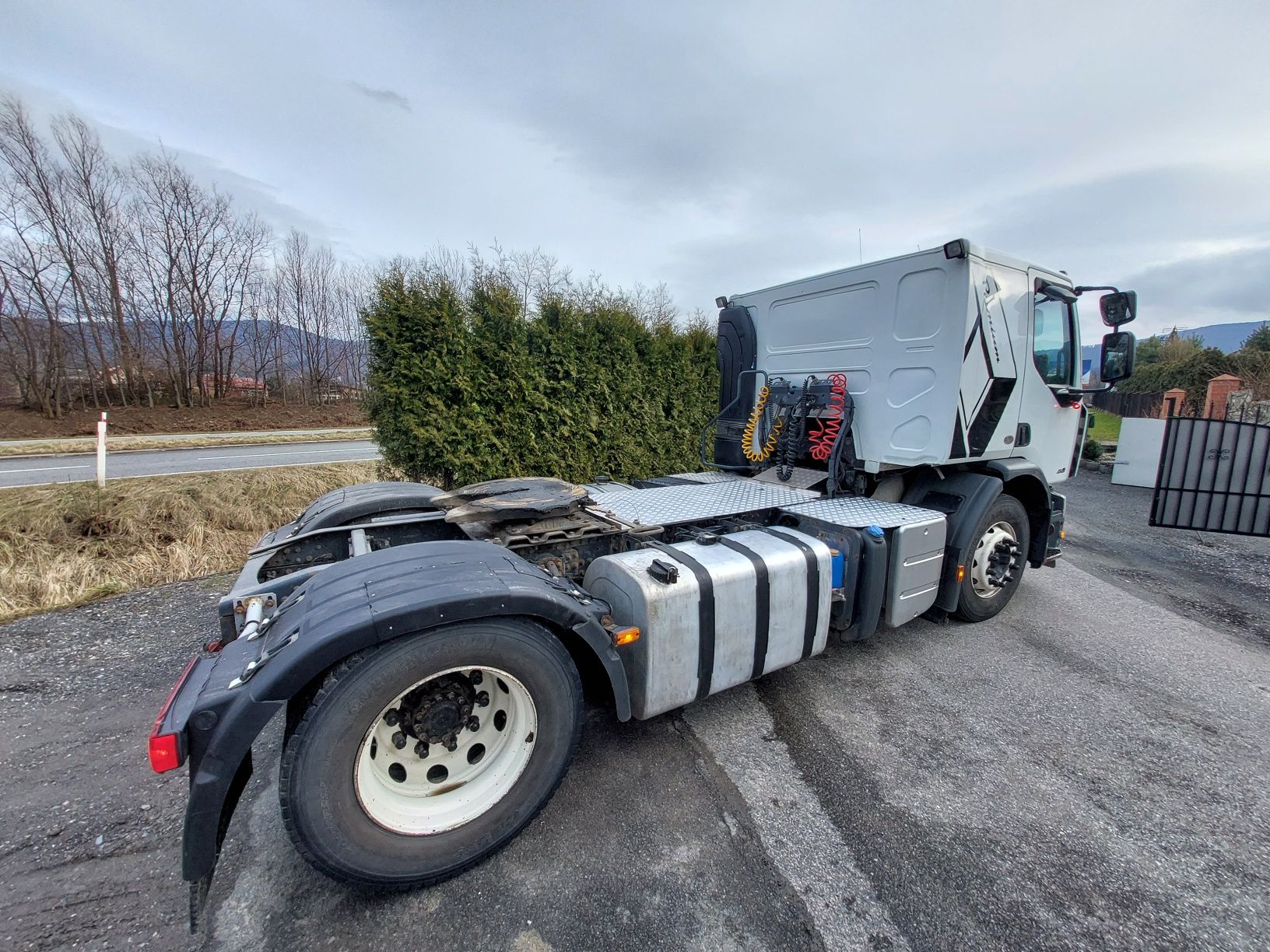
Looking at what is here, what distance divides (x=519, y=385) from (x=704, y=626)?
14.8ft

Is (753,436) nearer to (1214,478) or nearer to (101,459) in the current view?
(1214,478)

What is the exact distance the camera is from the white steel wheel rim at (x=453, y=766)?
180cm

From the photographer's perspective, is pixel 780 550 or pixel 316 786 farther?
pixel 780 550

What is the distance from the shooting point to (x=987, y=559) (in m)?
4.02

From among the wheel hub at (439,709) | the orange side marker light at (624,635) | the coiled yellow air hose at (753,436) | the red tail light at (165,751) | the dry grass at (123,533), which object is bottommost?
the dry grass at (123,533)

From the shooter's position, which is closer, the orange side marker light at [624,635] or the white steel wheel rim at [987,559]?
the orange side marker light at [624,635]

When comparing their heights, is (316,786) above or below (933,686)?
above

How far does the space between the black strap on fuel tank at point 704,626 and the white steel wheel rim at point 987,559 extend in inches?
102

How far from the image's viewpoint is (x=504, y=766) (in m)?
2.01

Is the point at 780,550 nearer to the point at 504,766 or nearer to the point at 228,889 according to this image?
the point at 504,766

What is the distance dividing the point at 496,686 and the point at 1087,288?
210 inches

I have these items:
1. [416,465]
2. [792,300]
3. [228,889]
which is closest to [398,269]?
[416,465]

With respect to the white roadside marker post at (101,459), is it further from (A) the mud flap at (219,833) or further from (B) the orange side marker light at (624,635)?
(B) the orange side marker light at (624,635)

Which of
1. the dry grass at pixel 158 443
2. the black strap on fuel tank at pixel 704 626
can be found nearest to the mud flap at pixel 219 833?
the black strap on fuel tank at pixel 704 626
